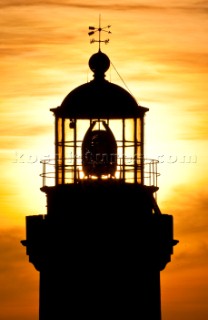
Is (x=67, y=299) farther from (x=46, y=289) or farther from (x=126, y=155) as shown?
(x=126, y=155)

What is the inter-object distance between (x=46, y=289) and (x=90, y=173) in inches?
94.0

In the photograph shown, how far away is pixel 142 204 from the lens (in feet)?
94.6

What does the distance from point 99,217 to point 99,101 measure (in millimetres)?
2203

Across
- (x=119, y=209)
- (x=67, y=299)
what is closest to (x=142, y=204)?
(x=119, y=209)

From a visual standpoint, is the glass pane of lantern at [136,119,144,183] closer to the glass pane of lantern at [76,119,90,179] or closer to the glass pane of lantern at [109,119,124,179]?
the glass pane of lantern at [109,119,124,179]

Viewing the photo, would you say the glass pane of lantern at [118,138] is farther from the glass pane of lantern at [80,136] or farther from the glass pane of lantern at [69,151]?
the glass pane of lantern at [69,151]

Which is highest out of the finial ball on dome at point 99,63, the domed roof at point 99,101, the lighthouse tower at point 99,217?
the finial ball on dome at point 99,63

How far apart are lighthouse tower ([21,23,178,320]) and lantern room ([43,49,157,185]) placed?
0.7 inches

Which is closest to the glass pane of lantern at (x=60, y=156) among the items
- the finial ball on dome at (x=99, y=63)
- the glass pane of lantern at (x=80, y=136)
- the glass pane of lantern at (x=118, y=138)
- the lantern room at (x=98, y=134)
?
the lantern room at (x=98, y=134)

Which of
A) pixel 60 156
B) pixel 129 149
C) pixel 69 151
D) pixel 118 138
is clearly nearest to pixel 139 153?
pixel 129 149

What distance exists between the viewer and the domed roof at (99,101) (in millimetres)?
28656

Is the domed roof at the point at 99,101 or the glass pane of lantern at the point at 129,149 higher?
the domed roof at the point at 99,101

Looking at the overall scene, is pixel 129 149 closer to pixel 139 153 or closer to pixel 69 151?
pixel 139 153

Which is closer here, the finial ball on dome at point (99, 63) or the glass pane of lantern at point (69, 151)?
the glass pane of lantern at point (69, 151)
